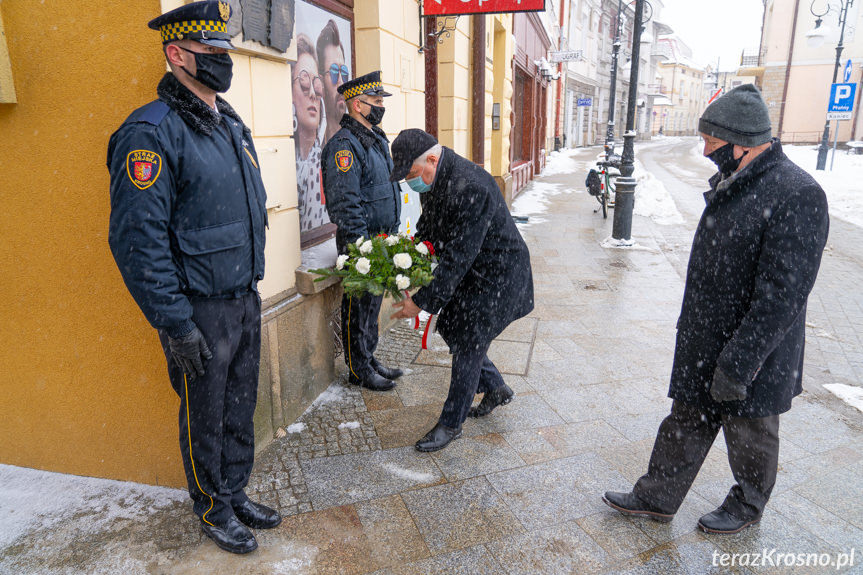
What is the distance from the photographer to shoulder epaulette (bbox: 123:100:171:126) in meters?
2.34

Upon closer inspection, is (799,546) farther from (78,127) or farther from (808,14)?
(808,14)

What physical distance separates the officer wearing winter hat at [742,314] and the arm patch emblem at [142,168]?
229cm

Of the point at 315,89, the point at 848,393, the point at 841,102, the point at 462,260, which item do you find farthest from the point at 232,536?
the point at 841,102

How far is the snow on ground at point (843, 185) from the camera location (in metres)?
13.7

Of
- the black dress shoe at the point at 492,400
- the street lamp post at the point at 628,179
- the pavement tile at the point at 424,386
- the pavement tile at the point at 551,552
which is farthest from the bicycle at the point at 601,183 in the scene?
the pavement tile at the point at 551,552

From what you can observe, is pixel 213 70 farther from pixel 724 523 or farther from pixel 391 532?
pixel 724 523

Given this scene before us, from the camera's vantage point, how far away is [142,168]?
2285 mm

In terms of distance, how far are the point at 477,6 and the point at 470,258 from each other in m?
3.85

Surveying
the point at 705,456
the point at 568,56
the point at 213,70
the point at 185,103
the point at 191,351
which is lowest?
the point at 705,456

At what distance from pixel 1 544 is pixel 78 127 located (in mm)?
2017

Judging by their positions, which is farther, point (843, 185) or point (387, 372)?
point (843, 185)

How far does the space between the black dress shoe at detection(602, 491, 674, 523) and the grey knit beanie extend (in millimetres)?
1771

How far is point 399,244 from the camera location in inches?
143

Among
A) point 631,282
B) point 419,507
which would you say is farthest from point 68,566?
point 631,282
